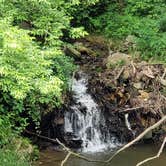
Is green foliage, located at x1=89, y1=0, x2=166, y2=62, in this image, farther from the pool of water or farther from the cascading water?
the pool of water

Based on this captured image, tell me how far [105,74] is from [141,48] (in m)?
2.14

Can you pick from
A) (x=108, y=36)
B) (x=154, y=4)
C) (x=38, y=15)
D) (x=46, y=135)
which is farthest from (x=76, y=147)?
(x=154, y=4)

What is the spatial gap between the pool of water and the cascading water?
720 millimetres

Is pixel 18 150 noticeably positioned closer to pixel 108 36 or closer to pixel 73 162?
pixel 73 162

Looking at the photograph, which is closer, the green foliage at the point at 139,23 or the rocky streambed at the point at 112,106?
the rocky streambed at the point at 112,106

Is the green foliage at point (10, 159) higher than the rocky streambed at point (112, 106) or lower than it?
higher

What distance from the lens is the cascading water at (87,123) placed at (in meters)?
12.1

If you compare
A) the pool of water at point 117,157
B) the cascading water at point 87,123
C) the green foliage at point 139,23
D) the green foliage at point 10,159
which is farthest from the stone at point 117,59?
the green foliage at point 10,159

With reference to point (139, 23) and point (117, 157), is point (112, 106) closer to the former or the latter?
point (117, 157)


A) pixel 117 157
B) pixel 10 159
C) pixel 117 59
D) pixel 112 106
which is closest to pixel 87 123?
pixel 112 106

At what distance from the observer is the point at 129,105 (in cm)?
1262

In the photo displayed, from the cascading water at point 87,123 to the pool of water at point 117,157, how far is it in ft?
2.36

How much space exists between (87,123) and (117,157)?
166cm

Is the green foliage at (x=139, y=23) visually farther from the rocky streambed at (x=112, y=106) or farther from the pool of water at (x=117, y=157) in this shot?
the pool of water at (x=117, y=157)
